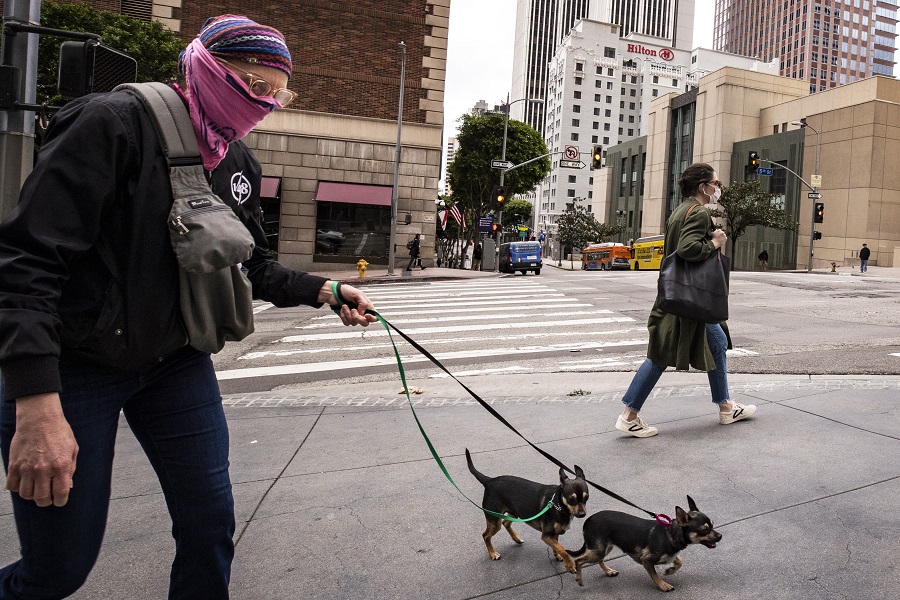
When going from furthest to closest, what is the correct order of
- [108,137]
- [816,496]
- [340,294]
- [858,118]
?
A: [858,118] → [816,496] → [340,294] → [108,137]

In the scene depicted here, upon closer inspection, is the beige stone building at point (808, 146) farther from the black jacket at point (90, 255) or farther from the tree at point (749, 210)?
the black jacket at point (90, 255)

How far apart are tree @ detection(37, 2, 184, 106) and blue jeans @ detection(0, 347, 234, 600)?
24.3 metres

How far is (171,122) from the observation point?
78.2 inches

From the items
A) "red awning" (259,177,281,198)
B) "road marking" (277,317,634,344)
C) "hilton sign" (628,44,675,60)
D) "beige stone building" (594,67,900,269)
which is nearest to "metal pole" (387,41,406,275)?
"red awning" (259,177,281,198)

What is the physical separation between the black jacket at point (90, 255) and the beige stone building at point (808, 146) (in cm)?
5521

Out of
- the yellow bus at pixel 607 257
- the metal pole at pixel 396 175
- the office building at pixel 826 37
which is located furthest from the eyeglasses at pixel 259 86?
the office building at pixel 826 37

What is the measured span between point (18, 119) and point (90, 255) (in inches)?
271

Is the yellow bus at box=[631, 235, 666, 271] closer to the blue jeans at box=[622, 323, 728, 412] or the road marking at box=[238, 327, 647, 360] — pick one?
the road marking at box=[238, 327, 647, 360]

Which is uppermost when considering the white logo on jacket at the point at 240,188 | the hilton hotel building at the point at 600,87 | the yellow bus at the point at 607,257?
the hilton hotel building at the point at 600,87

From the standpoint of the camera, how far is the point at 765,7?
520ft

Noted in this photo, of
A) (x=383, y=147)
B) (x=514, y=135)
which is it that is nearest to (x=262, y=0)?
(x=383, y=147)

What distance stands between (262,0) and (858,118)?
43127 millimetres

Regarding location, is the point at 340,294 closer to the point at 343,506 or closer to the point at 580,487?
the point at 580,487

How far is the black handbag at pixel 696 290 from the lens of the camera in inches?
196
